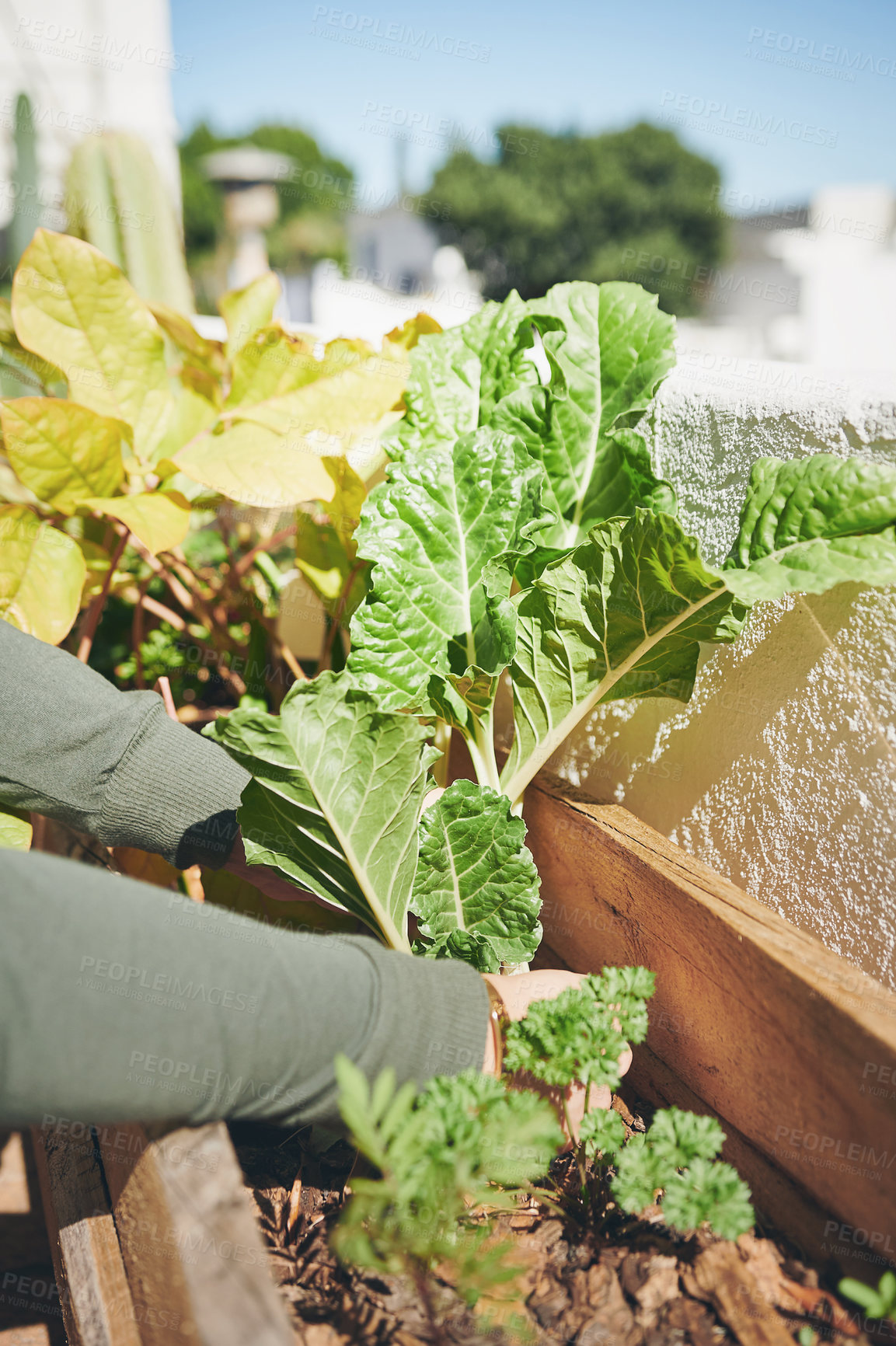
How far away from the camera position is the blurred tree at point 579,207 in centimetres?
2378

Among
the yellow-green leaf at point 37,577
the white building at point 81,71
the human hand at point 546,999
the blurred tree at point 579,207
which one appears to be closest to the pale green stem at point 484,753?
the human hand at point 546,999

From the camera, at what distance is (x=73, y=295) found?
0.83 m

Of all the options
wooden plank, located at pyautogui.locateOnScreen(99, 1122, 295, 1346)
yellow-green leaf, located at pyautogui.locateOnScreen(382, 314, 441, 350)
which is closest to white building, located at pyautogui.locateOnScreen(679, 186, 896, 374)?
yellow-green leaf, located at pyautogui.locateOnScreen(382, 314, 441, 350)

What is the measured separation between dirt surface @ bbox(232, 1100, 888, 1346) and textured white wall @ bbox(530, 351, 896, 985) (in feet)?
0.79

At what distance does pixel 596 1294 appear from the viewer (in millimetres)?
528

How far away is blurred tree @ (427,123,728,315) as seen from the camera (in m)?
23.8

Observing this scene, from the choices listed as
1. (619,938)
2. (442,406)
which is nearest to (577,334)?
(442,406)

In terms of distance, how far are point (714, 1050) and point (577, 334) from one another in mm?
702

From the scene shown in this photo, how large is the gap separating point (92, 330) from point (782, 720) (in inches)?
33.3

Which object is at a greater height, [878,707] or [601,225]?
[601,225]

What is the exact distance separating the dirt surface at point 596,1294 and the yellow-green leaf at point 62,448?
2.39 feet

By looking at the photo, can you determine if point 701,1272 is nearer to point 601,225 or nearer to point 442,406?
point 442,406

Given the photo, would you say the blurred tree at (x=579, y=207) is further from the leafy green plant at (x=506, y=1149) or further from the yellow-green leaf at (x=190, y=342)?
the leafy green plant at (x=506, y=1149)

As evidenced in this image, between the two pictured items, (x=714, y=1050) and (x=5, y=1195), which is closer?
(x=714, y=1050)
